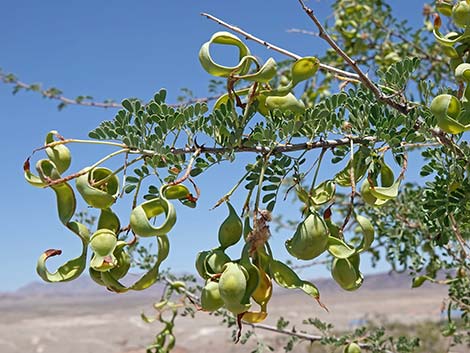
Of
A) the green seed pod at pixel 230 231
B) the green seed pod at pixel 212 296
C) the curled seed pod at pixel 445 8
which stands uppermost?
the curled seed pod at pixel 445 8

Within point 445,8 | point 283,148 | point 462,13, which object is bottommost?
point 283,148

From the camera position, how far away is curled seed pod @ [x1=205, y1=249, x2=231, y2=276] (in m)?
0.74

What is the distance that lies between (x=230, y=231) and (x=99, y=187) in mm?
171

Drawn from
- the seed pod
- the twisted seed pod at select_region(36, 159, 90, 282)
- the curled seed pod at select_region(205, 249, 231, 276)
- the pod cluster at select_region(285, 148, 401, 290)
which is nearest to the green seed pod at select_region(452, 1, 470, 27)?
the pod cluster at select_region(285, 148, 401, 290)

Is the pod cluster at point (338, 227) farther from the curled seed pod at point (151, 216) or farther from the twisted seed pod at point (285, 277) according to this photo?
the curled seed pod at point (151, 216)

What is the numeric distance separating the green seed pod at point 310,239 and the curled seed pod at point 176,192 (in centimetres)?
15

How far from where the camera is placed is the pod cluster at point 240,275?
2.32ft

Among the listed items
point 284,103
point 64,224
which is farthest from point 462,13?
point 64,224

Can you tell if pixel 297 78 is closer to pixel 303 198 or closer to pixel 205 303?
pixel 303 198

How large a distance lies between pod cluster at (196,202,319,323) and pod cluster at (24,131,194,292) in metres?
0.06

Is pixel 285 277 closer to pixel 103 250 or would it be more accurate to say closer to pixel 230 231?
pixel 230 231

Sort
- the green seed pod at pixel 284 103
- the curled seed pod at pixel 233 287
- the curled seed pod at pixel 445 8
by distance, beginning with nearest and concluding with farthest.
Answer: the curled seed pod at pixel 233 287 < the green seed pod at pixel 284 103 < the curled seed pod at pixel 445 8

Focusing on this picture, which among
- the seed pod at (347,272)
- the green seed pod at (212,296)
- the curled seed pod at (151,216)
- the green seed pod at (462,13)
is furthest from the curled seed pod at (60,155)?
the green seed pod at (462,13)

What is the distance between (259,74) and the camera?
30.7 inches
